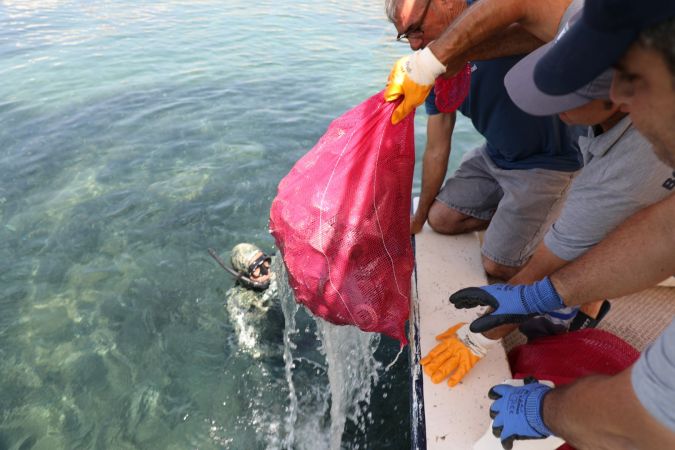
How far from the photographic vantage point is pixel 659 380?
0.98 m

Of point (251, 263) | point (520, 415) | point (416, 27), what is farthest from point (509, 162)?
point (251, 263)

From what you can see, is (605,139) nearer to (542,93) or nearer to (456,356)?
(542,93)

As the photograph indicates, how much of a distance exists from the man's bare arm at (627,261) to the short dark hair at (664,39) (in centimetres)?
104

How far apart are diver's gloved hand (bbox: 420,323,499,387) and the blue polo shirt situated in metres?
1.30

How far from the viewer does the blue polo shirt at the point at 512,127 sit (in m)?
2.59

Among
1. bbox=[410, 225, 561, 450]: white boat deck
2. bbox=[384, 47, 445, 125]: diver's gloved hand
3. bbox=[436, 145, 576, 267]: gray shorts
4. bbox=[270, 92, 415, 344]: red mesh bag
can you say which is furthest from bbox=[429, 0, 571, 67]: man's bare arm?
bbox=[410, 225, 561, 450]: white boat deck

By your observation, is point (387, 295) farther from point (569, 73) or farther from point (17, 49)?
point (17, 49)

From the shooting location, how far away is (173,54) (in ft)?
33.8

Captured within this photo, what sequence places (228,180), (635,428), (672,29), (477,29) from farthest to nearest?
(228,180) < (477,29) < (635,428) < (672,29)

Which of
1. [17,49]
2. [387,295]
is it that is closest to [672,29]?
[387,295]

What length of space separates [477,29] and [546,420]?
1582mm

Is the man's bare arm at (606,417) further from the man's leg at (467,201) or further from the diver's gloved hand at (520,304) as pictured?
the man's leg at (467,201)

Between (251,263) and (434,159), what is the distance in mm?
1834

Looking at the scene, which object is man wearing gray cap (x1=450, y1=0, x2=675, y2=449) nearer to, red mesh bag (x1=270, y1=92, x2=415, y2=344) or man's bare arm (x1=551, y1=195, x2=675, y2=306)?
man's bare arm (x1=551, y1=195, x2=675, y2=306)
